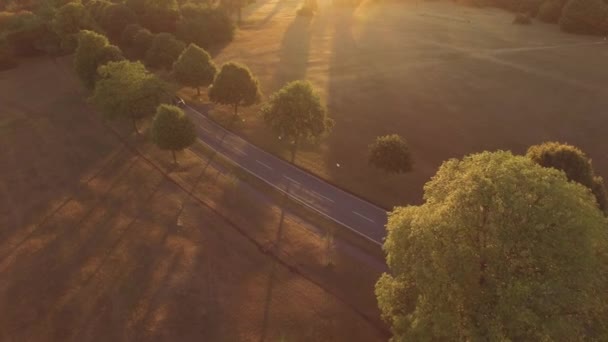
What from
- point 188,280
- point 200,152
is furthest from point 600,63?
point 188,280

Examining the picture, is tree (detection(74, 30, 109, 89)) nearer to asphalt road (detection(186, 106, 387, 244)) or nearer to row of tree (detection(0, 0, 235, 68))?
row of tree (detection(0, 0, 235, 68))

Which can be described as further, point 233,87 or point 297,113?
point 233,87

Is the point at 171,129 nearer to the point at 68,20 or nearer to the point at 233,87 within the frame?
the point at 233,87

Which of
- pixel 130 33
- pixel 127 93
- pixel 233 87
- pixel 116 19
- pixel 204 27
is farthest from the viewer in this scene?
pixel 204 27

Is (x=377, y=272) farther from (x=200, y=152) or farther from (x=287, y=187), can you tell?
(x=200, y=152)

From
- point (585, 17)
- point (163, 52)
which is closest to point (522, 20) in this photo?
point (585, 17)

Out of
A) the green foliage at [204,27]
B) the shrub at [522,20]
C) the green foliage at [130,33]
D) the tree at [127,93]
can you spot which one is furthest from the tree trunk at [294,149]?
the shrub at [522,20]

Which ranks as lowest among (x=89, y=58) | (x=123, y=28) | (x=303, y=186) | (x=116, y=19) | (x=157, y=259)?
(x=157, y=259)
